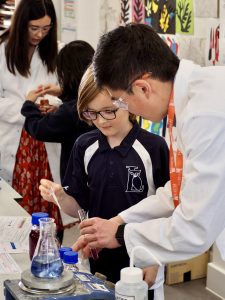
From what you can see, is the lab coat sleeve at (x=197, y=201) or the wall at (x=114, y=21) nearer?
the lab coat sleeve at (x=197, y=201)

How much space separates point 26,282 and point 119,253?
2.12ft

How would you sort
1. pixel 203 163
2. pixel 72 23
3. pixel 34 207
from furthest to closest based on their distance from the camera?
1. pixel 72 23
2. pixel 34 207
3. pixel 203 163

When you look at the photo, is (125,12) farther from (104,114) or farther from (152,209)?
(152,209)

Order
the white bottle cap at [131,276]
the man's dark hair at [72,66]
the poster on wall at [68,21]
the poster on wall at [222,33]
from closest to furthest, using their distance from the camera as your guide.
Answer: the white bottle cap at [131,276], the man's dark hair at [72,66], the poster on wall at [222,33], the poster on wall at [68,21]

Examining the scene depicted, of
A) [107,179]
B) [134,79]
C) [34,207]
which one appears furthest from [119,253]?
[34,207]

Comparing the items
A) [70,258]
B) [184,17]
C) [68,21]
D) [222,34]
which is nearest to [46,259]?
[70,258]

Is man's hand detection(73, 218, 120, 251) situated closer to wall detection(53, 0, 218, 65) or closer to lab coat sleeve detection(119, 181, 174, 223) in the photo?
lab coat sleeve detection(119, 181, 174, 223)

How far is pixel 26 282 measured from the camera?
1292mm

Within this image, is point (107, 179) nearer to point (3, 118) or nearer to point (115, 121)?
point (115, 121)

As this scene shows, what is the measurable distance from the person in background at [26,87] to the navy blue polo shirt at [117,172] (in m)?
0.83

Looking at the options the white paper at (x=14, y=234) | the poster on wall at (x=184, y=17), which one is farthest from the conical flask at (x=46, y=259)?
the poster on wall at (x=184, y=17)

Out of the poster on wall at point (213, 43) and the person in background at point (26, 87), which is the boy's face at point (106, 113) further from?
the poster on wall at point (213, 43)

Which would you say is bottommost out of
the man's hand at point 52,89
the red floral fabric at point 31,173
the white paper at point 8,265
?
the red floral fabric at point 31,173

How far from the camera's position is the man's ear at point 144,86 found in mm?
1356
